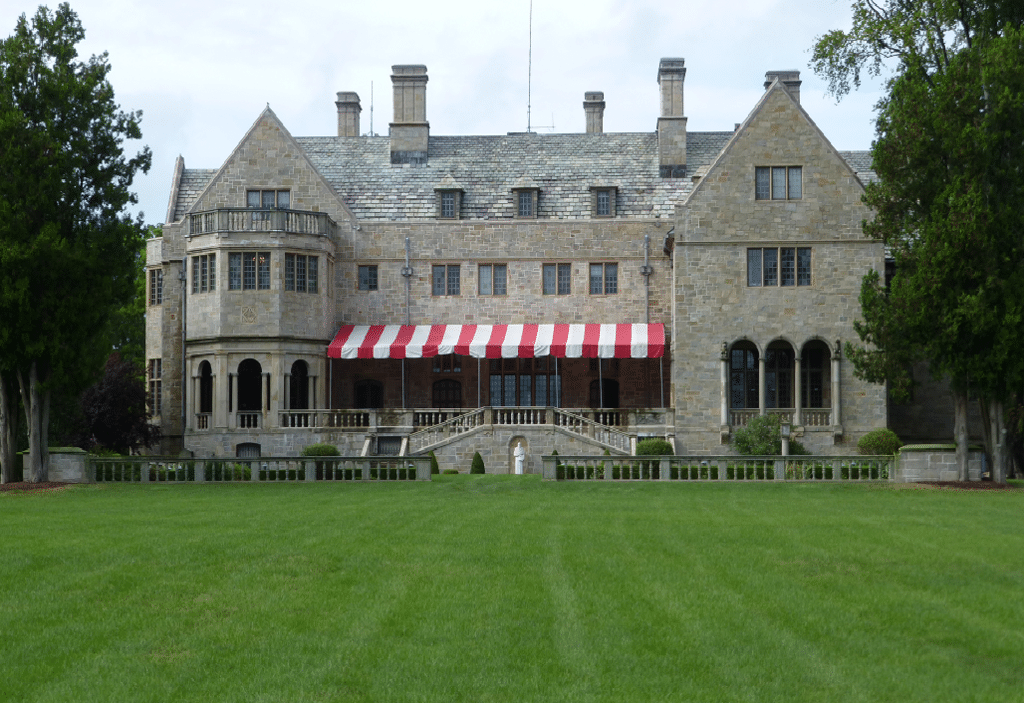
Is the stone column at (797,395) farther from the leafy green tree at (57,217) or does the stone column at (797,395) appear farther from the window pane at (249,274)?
the leafy green tree at (57,217)

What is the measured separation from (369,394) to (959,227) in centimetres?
2520

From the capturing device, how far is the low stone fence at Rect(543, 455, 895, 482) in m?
31.3

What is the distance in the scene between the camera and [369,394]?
4734cm

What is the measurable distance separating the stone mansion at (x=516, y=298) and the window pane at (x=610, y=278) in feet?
0.26

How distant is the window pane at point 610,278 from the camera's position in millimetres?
46344

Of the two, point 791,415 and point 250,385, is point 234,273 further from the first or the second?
point 791,415

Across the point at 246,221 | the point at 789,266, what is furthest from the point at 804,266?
the point at 246,221

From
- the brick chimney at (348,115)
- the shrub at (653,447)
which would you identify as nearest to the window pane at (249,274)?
the shrub at (653,447)

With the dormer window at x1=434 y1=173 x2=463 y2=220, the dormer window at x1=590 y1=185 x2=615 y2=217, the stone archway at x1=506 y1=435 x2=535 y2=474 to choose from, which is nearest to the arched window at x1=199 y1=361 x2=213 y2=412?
the dormer window at x1=434 y1=173 x2=463 y2=220

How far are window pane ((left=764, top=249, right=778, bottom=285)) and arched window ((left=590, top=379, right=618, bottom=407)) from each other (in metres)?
7.31

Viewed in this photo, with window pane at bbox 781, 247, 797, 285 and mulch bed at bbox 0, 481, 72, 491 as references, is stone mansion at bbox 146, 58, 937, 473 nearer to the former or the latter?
window pane at bbox 781, 247, 797, 285

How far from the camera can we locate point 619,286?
46219 mm

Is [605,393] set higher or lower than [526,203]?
lower

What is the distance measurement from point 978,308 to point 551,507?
12.7 meters
